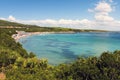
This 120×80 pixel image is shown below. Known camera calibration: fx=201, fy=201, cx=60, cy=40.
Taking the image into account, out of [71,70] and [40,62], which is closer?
[71,70]

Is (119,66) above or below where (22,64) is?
above

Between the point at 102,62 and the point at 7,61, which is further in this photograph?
the point at 7,61

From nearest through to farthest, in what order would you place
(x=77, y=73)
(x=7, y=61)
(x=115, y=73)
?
(x=115, y=73) < (x=77, y=73) < (x=7, y=61)

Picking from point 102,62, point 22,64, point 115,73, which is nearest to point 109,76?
point 115,73

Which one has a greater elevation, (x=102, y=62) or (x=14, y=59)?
(x=102, y=62)

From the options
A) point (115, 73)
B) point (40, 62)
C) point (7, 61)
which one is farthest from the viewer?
point (7, 61)

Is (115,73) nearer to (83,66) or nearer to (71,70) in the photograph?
(83,66)

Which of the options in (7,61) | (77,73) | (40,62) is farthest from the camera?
(7,61)

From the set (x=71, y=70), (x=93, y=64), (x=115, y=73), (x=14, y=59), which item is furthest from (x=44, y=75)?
(x=14, y=59)

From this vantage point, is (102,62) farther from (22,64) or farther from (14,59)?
(14,59)
